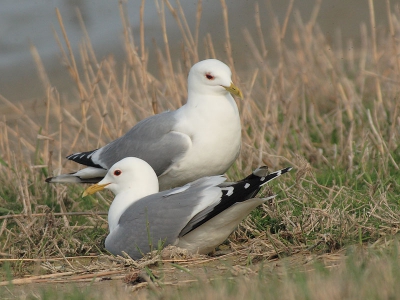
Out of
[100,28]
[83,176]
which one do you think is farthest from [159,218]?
[100,28]

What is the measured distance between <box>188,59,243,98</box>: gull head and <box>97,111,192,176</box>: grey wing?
30 centimetres

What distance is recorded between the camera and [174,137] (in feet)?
18.0

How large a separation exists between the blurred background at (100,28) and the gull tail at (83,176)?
5734 millimetres

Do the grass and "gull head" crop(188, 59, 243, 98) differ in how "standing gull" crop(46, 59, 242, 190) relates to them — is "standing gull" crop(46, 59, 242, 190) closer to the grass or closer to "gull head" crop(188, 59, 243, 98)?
"gull head" crop(188, 59, 243, 98)

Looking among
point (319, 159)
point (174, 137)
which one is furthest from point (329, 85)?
point (174, 137)

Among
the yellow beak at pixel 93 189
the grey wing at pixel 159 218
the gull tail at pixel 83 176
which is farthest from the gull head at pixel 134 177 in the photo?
the gull tail at pixel 83 176

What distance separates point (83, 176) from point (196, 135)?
111 cm

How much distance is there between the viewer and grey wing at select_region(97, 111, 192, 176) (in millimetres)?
5465

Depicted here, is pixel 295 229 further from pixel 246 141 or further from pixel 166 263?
pixel 246 141

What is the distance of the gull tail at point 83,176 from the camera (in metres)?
5.98

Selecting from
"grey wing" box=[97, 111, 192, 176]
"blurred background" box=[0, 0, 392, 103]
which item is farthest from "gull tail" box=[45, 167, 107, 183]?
"blurred background" box=[0, 0, 392, 103]

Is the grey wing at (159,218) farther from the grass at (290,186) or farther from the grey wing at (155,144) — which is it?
the grey wing at (155,144)

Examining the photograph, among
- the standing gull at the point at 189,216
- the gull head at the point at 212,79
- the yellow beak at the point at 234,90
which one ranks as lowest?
the standing gull at the point at 189,216

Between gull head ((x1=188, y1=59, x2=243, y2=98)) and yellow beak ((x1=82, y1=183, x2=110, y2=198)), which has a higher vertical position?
gull head ((x1=188, y1=59, x2=243, y2=98))
